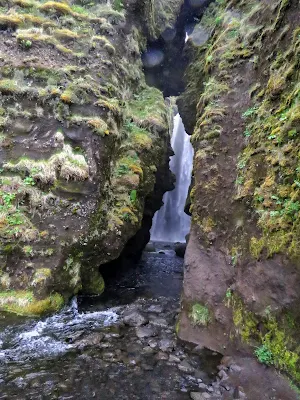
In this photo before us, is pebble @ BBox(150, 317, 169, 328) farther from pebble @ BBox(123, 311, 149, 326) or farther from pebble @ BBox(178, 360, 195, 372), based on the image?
pebble @ BBox(178, 360, 195, 372)

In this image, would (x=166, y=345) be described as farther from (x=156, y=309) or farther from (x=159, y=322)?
(x=156, y=309)

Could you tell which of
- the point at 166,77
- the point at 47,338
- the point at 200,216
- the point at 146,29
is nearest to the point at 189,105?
the point at 146,29

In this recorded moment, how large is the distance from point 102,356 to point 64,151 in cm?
621

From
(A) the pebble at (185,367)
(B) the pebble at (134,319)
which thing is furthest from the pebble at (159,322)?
(A) the pebble at (185,367)

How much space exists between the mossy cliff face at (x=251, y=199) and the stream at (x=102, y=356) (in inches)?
39.0

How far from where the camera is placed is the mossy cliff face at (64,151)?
9.44 m

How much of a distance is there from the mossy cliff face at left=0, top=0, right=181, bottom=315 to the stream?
3.10 feet

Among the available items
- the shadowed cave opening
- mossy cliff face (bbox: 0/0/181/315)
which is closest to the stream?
mossy cliff face (bbox: 0/0/181/315)

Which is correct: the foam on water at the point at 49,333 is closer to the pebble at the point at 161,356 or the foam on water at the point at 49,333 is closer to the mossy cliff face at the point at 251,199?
the pebble at the point at 161,356

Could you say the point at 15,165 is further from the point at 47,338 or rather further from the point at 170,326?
the point at 170,326

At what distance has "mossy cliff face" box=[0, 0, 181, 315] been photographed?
9.44m

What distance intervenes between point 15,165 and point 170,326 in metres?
6.63

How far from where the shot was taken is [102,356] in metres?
7.04

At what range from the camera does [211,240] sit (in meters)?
8.82
